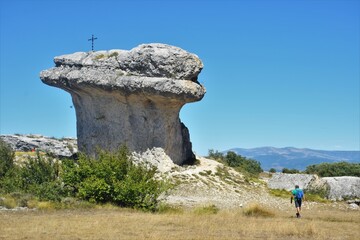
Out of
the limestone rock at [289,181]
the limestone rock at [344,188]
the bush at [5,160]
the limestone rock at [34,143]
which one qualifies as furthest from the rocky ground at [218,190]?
the limestone rock at [34,143]

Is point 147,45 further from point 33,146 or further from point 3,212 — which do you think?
point 33,146

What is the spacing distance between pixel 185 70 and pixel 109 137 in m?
6.98

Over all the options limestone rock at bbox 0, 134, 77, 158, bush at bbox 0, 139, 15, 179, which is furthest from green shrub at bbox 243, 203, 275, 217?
limestone rock at bbox 0, 134, 77, 158

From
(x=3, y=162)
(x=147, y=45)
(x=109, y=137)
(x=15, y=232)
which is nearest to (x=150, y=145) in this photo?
(x=109, y=137)

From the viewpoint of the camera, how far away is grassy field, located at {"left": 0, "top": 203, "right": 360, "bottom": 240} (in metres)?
15.7

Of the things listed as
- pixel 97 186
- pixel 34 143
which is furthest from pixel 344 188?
pixel 34 143

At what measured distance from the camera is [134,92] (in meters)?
33.2

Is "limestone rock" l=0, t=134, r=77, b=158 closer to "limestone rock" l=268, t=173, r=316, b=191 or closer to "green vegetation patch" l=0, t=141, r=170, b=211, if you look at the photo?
"limestone rock" l=268, t=173, r=316, b=191

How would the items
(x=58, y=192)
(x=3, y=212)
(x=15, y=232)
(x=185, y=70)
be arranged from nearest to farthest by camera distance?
(x=15, y=232)
(x=3, y=212)
(x=58, y=192)
(x=185, y=70)

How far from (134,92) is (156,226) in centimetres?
1656

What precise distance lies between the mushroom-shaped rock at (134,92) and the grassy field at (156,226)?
12.5 m

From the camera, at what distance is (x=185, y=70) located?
3312 cm

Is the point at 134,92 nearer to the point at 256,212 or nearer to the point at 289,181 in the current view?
the point at 289,181

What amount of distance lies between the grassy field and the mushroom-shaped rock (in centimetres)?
1254
